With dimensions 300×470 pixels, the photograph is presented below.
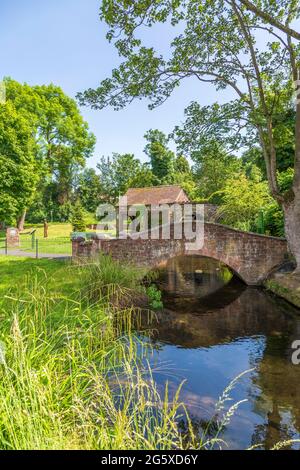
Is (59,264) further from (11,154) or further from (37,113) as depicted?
(37,113)

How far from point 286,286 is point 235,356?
510cm

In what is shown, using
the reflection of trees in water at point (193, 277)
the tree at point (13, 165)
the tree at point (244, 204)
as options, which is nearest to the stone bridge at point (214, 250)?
the reflection of trees in water at point (193, 277)

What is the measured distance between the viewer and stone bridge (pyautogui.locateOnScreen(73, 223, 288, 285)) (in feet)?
40.4

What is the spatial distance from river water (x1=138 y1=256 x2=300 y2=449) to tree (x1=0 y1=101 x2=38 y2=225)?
60.4ft

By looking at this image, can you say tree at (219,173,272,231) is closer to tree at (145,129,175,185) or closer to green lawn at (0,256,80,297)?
green lawn at (0,256,80,297)

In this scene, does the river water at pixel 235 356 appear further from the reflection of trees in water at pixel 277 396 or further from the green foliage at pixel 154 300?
the green foliage at pixel 154 300

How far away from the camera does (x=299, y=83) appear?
9750 mm

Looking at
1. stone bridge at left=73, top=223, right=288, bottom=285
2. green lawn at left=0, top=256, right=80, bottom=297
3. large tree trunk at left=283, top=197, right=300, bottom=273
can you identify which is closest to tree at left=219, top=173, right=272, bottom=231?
stone bridge at left=73, top=223, right=288, bottom=285

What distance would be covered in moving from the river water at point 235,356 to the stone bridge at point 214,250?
3.37 feet

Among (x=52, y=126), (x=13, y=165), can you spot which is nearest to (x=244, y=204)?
(x=13, y=165)

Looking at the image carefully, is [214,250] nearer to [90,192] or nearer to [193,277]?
[193,277]

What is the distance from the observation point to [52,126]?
32.8m

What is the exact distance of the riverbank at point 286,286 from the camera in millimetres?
9967
